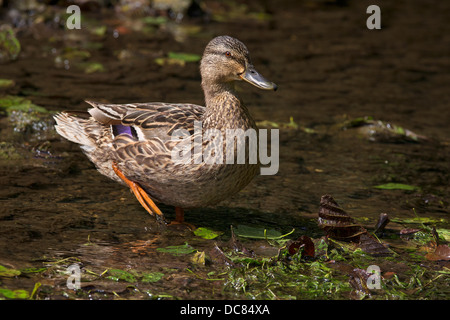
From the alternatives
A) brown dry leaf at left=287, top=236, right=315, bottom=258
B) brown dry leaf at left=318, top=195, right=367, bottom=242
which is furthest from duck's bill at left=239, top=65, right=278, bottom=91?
brown dry leaf at left=287, top=236, right=315, bottom=258

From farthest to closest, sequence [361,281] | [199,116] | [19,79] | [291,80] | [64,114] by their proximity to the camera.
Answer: [291,80]
[19,79]
[64,114]
[199,116]
[361,281]

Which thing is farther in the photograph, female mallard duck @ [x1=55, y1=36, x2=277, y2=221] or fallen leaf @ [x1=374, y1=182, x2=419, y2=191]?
Result: fallen leaf @ [x1=374, y1=182, x2=419, y2=191]

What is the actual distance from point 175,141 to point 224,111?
47cm

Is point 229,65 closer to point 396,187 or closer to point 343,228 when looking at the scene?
point 343,228

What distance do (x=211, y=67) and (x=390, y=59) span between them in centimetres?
579

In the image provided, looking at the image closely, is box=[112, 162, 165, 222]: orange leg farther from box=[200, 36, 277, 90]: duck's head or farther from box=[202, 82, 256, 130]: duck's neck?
box=[200, 36, 277, 90]: duck's head

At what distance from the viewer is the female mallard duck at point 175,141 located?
198 inches

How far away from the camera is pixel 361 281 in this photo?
441 cm

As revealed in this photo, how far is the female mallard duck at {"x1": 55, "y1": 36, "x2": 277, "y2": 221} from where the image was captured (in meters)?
5.03

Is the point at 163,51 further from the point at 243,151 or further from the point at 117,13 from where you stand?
the point at 243,151

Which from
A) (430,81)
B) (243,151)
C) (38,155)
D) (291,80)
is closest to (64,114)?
(38,155)

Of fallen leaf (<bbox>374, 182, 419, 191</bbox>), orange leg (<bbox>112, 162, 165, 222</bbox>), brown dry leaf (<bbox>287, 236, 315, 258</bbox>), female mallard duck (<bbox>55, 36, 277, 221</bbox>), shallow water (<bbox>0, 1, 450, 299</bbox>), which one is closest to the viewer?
brown dry leaf (<bbox>287, 236, 315, 258</bbox>)

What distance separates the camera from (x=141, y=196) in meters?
5.39

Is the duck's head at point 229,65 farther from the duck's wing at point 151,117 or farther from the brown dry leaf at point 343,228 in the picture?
the brown dry leaf at point 343,228
